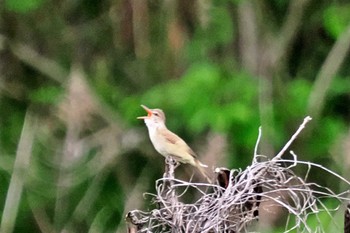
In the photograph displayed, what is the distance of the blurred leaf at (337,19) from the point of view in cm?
917

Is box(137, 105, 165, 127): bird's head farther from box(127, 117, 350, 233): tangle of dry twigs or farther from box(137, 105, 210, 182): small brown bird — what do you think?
A: box(127, 117, 350, 233): tangle of dry twigs

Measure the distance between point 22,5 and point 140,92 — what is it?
1.07 m

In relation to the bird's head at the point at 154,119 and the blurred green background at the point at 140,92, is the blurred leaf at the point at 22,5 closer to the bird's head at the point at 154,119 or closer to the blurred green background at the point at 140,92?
the blurred green background at the point at 140,92

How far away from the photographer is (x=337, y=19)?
9.19m

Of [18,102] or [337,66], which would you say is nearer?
[337,66]

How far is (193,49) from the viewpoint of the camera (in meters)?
9.10

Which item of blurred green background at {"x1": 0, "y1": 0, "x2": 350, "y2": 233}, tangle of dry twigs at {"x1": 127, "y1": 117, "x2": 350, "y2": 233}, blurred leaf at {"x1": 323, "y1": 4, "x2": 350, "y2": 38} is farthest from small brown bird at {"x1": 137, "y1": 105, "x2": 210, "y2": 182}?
blurred leaf at {"x1": 323, "y1": 4, "x2": 350, "y2": 38}

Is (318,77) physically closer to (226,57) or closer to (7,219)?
(226,57)

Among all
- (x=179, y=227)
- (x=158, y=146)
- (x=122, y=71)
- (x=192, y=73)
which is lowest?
(x=179, y=227)

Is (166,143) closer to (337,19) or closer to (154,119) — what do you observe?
(154,119)

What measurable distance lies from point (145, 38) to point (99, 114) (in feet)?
2.29

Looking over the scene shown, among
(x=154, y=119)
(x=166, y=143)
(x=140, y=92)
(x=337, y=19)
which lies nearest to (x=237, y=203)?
(x=166, y=143)

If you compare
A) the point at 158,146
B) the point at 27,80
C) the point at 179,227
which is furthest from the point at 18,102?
the point at 179,227

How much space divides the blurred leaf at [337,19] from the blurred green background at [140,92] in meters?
0.01
